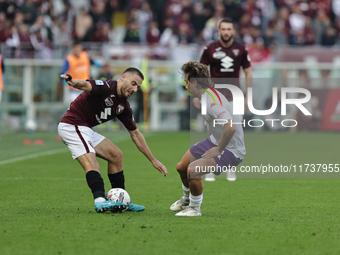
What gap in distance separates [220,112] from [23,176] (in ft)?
12.8

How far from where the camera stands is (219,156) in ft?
16.3

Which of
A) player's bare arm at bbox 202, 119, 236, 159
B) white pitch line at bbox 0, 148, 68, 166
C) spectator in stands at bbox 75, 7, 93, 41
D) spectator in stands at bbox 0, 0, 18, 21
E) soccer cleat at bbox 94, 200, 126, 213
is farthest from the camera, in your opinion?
spectator in stands at bbox 0, 0, 18, 21

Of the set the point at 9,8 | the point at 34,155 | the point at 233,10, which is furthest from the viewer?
the point at 9,8

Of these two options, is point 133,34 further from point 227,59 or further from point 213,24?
point 227,59

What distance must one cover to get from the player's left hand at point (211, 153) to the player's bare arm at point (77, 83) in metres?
1.26

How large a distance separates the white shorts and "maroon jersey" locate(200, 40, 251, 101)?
2.93 metres

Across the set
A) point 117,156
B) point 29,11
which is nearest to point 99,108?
A: point 117,156

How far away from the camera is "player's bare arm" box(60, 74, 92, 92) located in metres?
4.63

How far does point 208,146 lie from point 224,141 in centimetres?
41

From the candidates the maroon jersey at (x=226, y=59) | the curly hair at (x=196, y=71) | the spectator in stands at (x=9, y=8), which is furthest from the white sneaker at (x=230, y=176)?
the spectator in stands at (x=9, y=8)

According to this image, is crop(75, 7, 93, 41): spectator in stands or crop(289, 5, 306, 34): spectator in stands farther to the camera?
crop(289, 5, 306, 34): spectator in stands

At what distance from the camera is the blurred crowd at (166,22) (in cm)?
1767

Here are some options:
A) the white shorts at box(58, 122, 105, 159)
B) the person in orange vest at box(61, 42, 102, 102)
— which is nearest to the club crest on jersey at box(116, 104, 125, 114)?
the white shorts at box(58, 122, 105, 159)

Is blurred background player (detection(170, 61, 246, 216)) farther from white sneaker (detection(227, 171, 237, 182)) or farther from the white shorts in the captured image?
white sneaker (detection(227, 171, 237, 182))
